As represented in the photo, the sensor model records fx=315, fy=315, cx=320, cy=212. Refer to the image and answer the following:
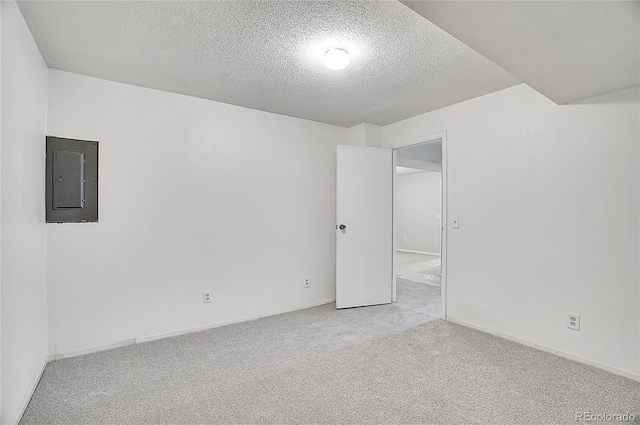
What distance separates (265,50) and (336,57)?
0.49m

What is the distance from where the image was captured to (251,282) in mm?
3398

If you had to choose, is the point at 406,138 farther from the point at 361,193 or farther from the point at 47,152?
the point at 47,152

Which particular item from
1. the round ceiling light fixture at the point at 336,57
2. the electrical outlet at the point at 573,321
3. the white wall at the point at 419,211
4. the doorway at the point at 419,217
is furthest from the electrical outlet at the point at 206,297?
the white wall at the point at 419,211

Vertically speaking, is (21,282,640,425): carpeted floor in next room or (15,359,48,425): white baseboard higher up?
(15,359,48,425): white baseboard

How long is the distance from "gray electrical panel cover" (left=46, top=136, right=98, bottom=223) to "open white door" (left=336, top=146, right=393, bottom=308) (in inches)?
94.9

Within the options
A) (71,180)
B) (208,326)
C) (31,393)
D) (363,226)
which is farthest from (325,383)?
(71,180)

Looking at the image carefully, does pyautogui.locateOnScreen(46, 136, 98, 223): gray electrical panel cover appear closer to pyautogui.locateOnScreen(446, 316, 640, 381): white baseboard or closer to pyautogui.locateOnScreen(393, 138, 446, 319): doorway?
pyautogui.locateOnScreen(446, 316, 640, 381): white baseboard

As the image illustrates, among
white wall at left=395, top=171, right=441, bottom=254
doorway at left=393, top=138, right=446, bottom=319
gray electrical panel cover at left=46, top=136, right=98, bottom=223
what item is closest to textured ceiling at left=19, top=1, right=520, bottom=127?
gray electrical panel cover at left=46, top=136, right=98, bottom=223

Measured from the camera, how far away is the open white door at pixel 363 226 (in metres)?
3.77

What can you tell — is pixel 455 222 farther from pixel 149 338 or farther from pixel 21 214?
pixel 21 214

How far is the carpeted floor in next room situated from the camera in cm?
178

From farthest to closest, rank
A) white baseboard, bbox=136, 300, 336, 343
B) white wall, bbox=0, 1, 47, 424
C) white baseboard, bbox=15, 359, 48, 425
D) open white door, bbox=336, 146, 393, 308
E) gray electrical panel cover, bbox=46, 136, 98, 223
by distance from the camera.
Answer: open white door, bbox=336, 146, 393, 308, white baseboard, bbox=136, 300, 336, 343, gray electrical panel cover, bbox=46, 136, 98, 223, white baseboard, bbox=15, 359, 48, 425, white wall, bbox=0, 1, 47, 424

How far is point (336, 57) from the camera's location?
2090mm

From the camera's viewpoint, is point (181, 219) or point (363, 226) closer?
point (181, 219)
